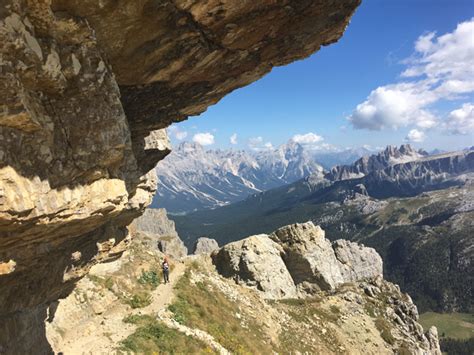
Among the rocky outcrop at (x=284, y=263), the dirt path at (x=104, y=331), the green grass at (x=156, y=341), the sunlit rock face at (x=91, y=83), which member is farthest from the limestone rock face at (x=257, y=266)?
the sunlit rock face at (x=91, y=83)

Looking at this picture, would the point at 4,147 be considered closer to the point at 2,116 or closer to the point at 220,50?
the point at 2,116

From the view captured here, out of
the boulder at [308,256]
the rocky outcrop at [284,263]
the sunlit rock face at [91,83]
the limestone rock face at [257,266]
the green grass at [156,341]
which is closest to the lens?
the sunlit rock face at [91,83]

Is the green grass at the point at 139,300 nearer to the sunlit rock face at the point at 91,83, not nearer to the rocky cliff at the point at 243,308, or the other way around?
the rocky cliff at the point at 243,308

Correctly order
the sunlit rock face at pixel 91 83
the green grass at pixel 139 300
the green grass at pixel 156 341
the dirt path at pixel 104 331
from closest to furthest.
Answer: the sunlit rock face at pixel 91 83 → the dirt path at pixel 104 331 → the green grass at pixel 156 341 → the green grass at pixel 139 300

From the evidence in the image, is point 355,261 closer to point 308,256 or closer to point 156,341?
point 308,256

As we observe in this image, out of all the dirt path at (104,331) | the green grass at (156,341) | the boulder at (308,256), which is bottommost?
the boulder at (308,256)

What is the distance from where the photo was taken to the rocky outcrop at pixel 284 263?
6588cm

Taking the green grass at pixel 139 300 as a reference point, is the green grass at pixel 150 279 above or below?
above

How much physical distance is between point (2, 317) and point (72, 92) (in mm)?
16425

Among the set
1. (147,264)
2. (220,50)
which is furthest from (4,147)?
(147,264)

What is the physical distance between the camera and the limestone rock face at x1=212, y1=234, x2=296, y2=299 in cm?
6512

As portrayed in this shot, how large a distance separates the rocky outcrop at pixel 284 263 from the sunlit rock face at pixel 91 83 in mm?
44870

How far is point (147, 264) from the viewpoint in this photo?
48.1 metres

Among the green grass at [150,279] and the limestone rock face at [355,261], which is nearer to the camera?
the green grass at [150,279]
